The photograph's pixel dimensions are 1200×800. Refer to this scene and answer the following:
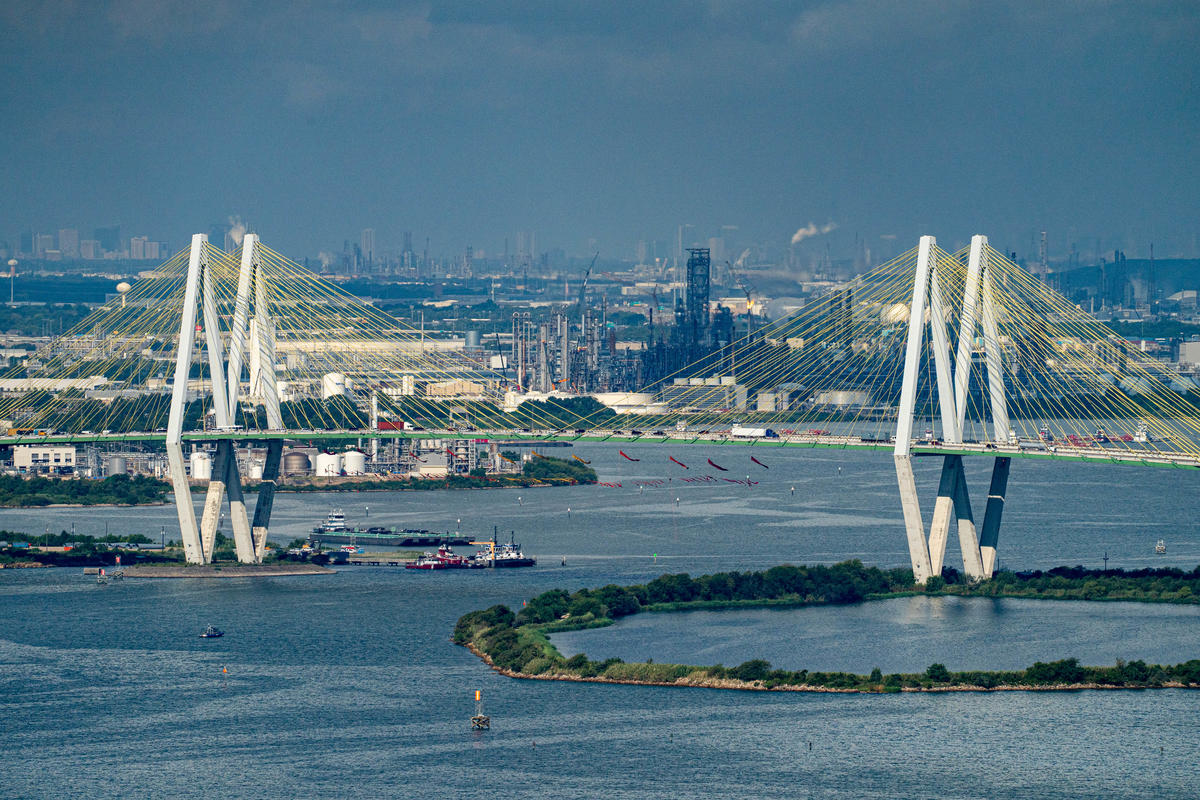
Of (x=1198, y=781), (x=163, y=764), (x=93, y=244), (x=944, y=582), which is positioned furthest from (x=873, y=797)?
(x=93, y=244)

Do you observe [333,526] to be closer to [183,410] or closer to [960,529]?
[183,410]

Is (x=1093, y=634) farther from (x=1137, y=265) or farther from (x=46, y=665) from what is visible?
(x=1137, y=265)

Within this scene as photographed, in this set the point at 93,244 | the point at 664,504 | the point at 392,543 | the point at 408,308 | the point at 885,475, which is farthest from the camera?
the point at 93,244

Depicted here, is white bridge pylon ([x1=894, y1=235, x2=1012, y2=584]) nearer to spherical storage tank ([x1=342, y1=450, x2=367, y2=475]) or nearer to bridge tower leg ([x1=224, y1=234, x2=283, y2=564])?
bridge tower leg ([x1=224, y1=234, x2=283, y2=564])

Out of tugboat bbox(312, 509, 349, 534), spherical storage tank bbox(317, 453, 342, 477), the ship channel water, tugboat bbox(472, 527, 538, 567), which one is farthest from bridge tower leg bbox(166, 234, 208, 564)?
spherical storage tank bbox(317, 453, 342, 477)

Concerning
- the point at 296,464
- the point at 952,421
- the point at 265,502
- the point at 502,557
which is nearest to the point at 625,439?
the point at 502,557
